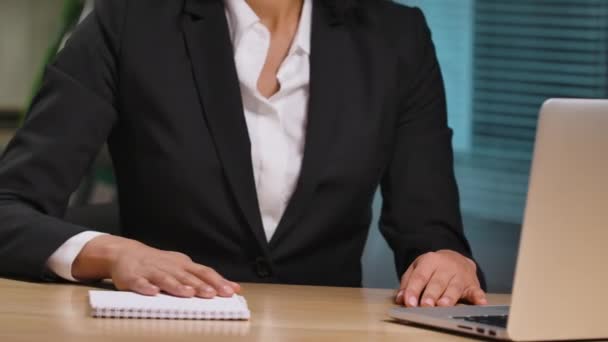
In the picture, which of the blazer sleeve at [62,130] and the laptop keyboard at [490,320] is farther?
the blazer sleeve at [62,130]

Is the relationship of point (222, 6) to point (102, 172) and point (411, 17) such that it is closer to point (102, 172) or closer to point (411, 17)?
point (411, 17)

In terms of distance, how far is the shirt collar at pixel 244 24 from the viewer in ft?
7.15

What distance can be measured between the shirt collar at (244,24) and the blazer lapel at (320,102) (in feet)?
0.05

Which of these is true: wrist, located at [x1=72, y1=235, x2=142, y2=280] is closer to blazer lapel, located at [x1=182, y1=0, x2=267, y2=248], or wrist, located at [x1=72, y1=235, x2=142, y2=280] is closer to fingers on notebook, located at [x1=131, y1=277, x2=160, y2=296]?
fingers on notebook, located at [x1=131, y1=277, x2=160, y2=296]

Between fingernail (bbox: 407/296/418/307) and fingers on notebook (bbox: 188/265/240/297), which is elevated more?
fingers on notebook (bbox: 188/265/240/297)

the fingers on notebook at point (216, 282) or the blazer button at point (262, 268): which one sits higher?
the fingers on notebook at point (216, 282)

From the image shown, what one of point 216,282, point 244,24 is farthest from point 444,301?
point 244,24

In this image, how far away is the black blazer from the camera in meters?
2.03

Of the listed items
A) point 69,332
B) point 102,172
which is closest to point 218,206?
point 69,332

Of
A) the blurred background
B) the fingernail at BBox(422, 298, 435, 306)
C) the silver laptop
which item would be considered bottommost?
the blurred background

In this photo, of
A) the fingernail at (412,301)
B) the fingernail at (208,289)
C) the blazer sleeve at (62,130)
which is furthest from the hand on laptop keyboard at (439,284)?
the blazer sleeve at (62,130)

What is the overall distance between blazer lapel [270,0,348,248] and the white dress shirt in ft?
0.09

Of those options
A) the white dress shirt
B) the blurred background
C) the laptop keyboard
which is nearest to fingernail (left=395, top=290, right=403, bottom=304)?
the laptop keyboard

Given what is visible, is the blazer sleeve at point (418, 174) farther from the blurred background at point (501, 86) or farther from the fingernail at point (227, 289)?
the blurred background at point (501, 86)
